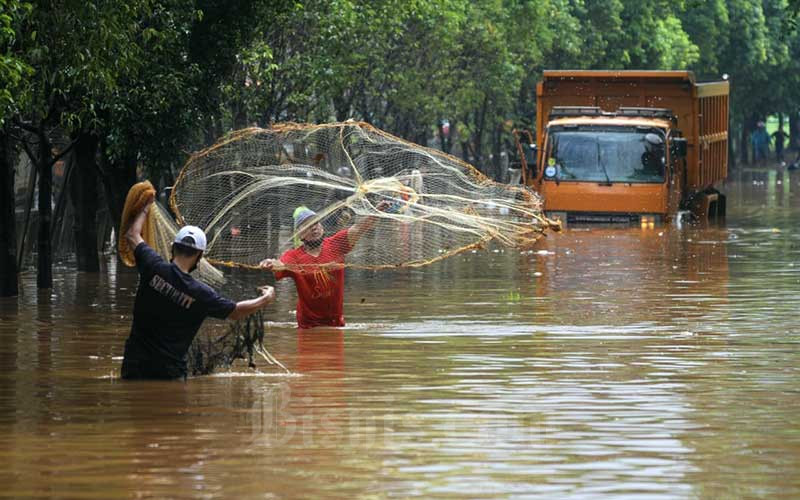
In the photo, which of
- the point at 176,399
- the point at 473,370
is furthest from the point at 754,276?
the point at 176,399

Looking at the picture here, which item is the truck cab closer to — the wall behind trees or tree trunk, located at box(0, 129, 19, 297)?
the wall behind trees

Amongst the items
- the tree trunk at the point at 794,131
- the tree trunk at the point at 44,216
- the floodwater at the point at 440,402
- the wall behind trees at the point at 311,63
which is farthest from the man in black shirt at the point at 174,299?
the tree trunk at the point at 794,131

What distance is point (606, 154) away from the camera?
37.8 metres

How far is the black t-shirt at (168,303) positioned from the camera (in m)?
13.1

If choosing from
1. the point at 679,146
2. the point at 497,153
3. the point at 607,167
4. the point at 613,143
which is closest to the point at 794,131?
the point at 497,153

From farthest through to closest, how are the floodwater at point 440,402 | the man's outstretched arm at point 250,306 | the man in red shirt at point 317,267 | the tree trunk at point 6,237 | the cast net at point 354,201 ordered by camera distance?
the tree trunk at point 6,237, the cast net at point 354,201, the man in red shirt at point 317,267, the man's outstretched arm at point 250,306, the floodwater at point 440,402

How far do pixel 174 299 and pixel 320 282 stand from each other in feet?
14.8

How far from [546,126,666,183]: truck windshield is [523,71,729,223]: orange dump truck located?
0.06 feet

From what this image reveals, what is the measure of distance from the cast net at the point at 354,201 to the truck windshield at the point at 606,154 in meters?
16.4

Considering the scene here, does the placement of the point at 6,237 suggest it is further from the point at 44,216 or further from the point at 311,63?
the point at 311,63

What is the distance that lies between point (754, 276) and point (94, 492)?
1743cm

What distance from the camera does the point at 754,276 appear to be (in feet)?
85.8

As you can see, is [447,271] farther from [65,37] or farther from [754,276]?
[65,37]

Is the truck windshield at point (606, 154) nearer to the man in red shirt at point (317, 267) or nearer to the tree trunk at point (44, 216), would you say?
the tree trunk at point (44, 216)
